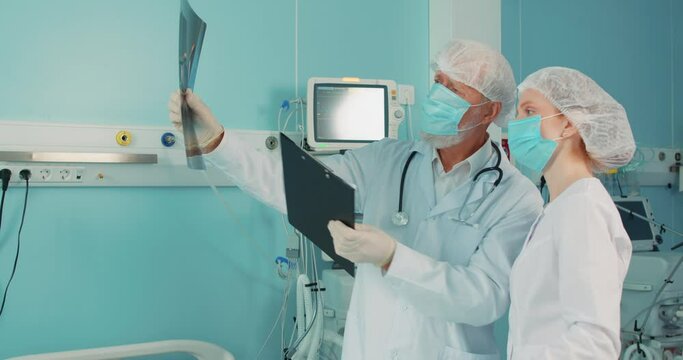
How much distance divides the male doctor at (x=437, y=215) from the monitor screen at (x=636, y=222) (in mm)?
1600

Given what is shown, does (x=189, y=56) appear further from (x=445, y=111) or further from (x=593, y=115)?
(x=593, y=115)

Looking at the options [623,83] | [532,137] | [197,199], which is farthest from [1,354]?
[623,83]

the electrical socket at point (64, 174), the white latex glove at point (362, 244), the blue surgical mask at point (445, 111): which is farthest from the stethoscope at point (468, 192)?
the electrical socket at point (64, 174)

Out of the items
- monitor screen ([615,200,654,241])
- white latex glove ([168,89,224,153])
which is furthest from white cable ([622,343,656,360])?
white latex glove ([168,89,224,153])

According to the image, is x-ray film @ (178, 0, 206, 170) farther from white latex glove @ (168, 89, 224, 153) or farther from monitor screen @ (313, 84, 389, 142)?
monitor screen @ (313, 84, 389, 142)

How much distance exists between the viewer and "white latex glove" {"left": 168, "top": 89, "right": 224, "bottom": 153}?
1.33 meters

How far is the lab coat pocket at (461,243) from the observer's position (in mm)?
1318

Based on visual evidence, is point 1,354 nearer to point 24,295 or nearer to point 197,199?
point 24,295

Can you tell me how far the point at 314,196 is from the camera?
1231mm

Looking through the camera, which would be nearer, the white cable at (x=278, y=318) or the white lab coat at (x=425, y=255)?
the white lab coat at (x=425, y=255)

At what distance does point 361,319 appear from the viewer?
55.7 inches

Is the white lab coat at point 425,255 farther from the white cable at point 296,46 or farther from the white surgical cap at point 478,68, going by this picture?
the white cable at point 296,46

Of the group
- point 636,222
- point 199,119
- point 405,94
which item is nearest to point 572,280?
point 199,119

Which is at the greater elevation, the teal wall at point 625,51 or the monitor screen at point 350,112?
the teal wall at point 625,51
